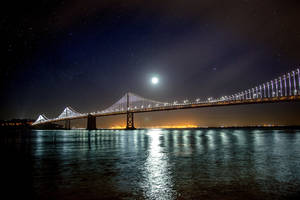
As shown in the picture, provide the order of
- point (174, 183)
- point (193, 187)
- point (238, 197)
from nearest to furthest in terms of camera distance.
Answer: point (238, 197) < point (193, 187) < point (174, 183)

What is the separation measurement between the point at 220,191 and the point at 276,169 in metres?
4.19

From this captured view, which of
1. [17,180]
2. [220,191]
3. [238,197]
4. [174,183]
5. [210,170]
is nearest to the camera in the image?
[238,197]

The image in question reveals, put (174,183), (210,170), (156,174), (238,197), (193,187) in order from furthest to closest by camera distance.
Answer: (210,170), (156,174), (174,183), (193,187), (238,197)

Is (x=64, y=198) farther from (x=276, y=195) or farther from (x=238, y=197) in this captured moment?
(x=276, y=195)

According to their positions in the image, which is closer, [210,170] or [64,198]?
[64,198]

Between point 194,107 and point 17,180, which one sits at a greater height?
point 194,107

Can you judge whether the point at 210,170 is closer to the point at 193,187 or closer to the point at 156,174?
the point at 156,174

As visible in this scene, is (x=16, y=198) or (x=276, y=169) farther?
(x=276, y=169)

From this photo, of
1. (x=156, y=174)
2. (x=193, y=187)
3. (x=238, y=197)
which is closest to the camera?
(x=238, y=197)

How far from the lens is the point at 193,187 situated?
21.6ft

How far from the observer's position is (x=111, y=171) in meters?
9.33

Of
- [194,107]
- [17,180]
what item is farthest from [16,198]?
[194,107]

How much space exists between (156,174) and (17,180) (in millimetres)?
4163

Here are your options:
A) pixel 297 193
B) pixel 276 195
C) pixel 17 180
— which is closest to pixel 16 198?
pixel 17 180
